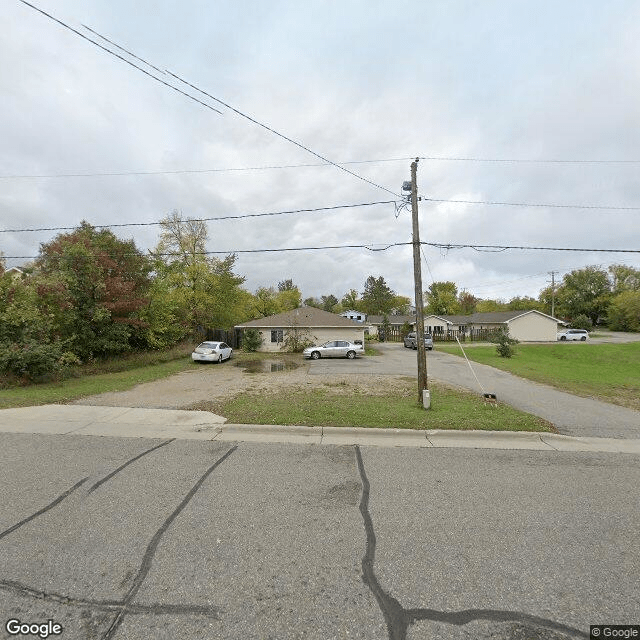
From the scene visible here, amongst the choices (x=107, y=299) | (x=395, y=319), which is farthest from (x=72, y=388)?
(x=395, y=319)

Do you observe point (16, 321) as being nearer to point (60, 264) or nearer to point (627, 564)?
point (60, 264)

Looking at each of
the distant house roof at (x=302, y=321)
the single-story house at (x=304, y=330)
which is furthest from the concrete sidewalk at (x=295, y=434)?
the distant house roof at (x=302, y=321)

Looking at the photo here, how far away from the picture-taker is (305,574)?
2.55 meters

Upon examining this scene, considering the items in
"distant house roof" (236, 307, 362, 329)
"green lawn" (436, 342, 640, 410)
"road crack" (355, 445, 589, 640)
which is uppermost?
"distant house roof" (236, 307, 362, 329)

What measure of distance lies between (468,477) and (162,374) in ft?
45.0

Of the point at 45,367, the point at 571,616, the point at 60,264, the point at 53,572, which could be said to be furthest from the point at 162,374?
the point at 571,616

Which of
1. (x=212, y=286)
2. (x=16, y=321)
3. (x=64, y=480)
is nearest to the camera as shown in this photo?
(x=64, y=480)

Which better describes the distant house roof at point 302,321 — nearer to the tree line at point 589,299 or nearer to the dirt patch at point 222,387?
the dirt patch at point 222,387

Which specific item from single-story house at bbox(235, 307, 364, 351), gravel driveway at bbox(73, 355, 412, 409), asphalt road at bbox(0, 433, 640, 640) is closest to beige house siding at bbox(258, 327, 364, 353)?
single-story house at bbox(235, 307, 364, 351)

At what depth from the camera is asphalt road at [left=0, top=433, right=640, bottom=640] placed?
7.03ft

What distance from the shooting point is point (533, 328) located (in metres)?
41.1

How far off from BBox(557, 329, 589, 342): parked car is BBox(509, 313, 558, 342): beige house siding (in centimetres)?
167

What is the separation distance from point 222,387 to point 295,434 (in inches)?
232

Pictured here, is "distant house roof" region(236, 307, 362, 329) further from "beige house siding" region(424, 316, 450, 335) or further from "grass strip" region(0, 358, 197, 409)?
"beige house siding" region(424, 316, 450, 335)
